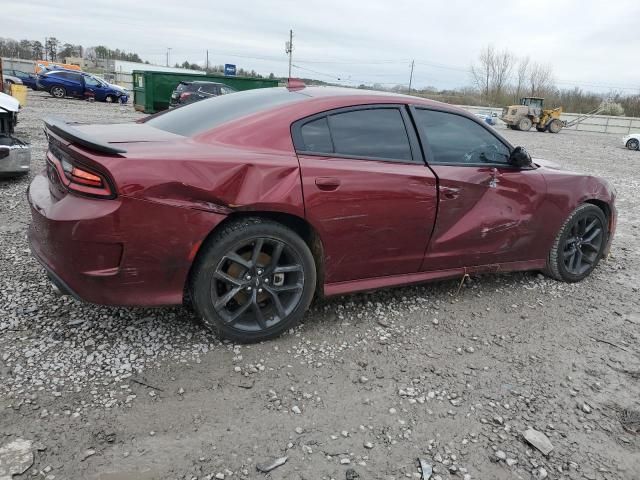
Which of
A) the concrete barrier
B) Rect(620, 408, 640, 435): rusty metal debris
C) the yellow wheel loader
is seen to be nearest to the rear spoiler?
Rect(620, 408, 640, 435): rusty metal debris

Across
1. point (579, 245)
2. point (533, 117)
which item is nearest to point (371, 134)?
point (579, 245)

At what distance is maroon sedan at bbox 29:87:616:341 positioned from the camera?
8.45ft

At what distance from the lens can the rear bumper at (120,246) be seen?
2.51 m

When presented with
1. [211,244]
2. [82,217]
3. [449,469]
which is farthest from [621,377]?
[82,217]

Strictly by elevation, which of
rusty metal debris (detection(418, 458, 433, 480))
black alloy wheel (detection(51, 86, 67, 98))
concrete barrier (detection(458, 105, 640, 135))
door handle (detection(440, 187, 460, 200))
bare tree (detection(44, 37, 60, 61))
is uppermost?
bare tree (detection(44, 37, 60, 61))

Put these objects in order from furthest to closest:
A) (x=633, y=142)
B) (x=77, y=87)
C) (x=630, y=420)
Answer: (x=77, y=87)
(x=633, y=142)
(x=630, y=420)

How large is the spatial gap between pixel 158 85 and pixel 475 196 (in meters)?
20.6

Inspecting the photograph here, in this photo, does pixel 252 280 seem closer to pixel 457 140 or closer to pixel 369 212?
pixel 369 212

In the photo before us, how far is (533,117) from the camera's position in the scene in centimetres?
3209

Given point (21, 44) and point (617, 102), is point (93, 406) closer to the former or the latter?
point (617, 102)

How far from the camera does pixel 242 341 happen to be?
3.01m

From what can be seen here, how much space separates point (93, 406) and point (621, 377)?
2977 millimetres

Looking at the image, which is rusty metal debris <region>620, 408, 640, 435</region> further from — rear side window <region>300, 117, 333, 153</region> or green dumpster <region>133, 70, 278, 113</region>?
green dumpster <region>133, 70, 278, 113</region>

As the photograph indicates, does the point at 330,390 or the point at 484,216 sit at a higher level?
the point at 484,216
